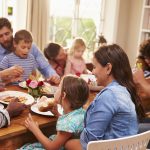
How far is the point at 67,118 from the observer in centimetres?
154

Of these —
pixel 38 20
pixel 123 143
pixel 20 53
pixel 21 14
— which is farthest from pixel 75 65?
pixel 123 143

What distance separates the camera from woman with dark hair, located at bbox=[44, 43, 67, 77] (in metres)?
3.04

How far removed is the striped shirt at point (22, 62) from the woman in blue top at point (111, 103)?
3.83 ft

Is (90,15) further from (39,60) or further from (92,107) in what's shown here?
(92,107)

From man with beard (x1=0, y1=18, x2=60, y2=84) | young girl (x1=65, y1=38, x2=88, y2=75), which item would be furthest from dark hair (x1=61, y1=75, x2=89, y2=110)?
young girl (x1=65, y1=38, x2=88, y2=75)

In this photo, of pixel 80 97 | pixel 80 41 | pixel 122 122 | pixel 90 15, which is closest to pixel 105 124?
pixel 122 122

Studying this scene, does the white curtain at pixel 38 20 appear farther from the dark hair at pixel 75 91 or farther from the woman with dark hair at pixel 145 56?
the dark hair at pixel 75 91

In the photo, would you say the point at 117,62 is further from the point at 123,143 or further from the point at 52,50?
the point at 52,50

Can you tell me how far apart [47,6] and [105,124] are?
8.54 ft

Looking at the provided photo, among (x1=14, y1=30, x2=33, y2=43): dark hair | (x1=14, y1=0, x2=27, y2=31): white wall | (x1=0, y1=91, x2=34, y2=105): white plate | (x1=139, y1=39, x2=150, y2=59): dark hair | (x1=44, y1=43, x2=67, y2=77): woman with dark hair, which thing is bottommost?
(x1=0, y1=91, x2=34, y2=105): white plate

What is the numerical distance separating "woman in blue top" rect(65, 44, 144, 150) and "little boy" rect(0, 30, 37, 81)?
1080 mm

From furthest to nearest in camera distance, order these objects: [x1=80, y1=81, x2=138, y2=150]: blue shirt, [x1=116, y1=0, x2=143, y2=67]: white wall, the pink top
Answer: [x1=116, y1=0, x2=143, y2=67]: white wall, the pink top, [x1=80, y1=81, x2=138, y2=150]: blue shirt

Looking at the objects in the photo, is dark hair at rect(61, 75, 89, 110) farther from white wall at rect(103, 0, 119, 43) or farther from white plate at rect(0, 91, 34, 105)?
white wall at rect(103, 0, 119, 43)

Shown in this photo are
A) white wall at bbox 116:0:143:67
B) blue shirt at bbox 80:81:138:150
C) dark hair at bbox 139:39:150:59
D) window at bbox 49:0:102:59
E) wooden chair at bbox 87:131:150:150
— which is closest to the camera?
wooden chair at bbox 87:131:150:150
